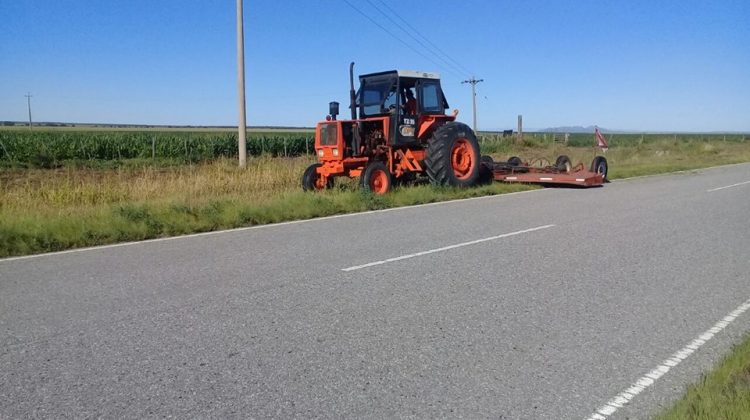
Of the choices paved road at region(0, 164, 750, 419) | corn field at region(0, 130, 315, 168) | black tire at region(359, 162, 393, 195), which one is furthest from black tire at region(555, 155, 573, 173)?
corn field at region(0, 130, 315, 168)

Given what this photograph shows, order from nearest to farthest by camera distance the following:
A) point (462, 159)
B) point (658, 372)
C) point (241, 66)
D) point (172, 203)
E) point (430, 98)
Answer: point (658, 372), point (172, 203), point (430, 98), point (462, 159), point (241, 66)

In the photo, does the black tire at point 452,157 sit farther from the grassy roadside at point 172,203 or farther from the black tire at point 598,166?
the black tire at point 598,166

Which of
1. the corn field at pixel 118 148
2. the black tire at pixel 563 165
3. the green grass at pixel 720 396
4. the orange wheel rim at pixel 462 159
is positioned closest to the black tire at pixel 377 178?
the orange wheel rim at pixel 462 159

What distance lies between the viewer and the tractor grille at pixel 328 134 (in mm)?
13305

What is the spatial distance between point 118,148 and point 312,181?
26091 millimetres

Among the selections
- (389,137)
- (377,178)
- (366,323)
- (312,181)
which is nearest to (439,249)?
(366,323)

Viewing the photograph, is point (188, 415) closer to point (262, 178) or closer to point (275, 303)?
point (275, 303)

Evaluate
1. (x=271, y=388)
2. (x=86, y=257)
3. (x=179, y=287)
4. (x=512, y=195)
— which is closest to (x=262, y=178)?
(x=512, y=195)

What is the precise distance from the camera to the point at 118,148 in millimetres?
35750

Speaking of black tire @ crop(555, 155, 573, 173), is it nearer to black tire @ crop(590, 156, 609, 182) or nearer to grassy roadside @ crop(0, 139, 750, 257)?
black tire @ crop(590, 156, 609, 182)

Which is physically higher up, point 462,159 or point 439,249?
point 462,159

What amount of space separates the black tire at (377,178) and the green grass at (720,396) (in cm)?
943

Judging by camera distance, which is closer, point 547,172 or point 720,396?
point 720,396

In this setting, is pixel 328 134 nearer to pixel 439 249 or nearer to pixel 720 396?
pixel 439 249
